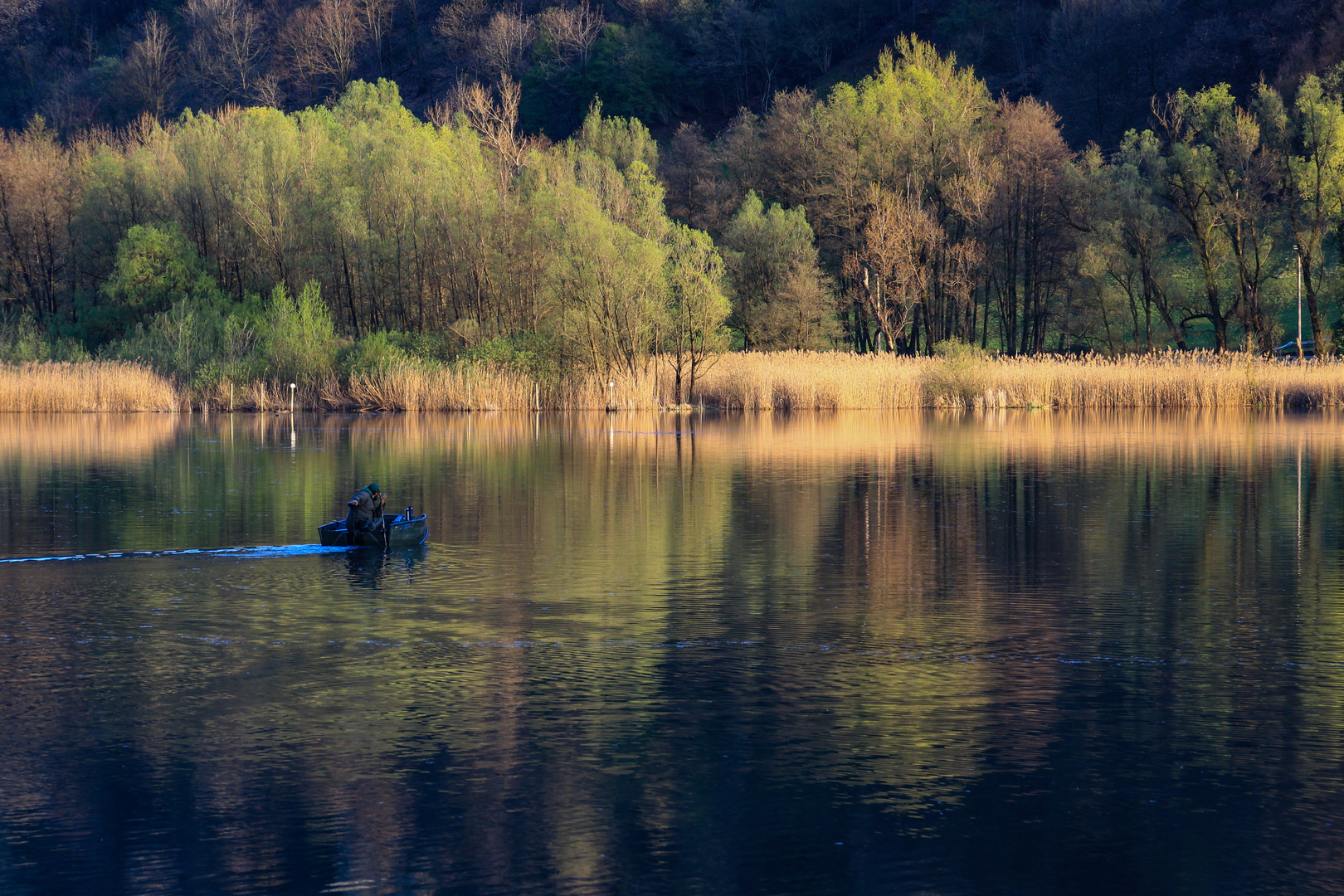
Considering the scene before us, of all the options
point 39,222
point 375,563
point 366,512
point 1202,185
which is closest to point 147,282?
point 39,222

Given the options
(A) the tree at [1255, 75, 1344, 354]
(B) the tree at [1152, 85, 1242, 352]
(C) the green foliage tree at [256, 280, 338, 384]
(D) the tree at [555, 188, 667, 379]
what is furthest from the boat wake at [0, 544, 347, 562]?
(B) the tree at [1152, 85, 1242, 352]

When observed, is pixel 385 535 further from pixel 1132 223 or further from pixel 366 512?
pixel 1132 223

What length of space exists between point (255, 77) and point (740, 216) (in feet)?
229

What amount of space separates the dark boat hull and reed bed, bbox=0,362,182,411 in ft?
152

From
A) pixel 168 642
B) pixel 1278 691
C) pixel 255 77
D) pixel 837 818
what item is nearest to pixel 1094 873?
pixel 837 818

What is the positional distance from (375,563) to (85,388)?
47746 mm

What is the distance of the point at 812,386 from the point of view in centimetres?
5941

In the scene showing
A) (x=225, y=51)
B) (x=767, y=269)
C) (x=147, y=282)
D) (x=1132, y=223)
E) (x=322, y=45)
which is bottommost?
(x=147, y=282)

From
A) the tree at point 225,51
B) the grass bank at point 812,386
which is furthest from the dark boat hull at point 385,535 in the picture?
the tree at point 225,51

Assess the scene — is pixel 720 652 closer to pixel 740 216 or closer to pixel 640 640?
pixel 640 640

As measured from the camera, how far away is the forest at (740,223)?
66625mm

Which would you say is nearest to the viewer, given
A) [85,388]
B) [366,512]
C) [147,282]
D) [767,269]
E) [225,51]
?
[366,512]

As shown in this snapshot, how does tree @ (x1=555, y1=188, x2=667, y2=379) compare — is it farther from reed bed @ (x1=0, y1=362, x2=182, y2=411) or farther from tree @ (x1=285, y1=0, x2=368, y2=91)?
tree @ (x1=285, y1=0, x2=368, y2=91)

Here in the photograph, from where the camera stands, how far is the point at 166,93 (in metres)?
133
